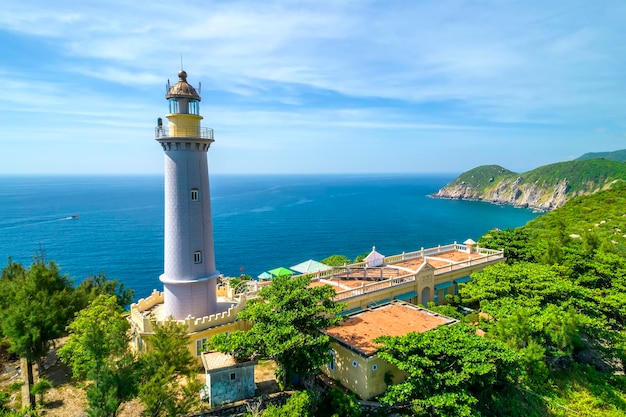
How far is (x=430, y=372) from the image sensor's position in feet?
57.6

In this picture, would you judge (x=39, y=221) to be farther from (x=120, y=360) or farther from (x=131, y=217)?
(x=120, y=360)

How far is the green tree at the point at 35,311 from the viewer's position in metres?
20.5

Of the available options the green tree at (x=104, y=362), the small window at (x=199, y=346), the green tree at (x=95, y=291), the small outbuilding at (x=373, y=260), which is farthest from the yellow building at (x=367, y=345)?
the green tree at (x=95, y=291)

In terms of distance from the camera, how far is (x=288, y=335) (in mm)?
18094

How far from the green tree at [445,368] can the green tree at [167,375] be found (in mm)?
9335

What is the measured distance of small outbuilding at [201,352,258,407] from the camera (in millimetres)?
19297

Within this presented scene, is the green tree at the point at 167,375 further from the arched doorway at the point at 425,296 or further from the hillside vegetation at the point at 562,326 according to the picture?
the arched doorway at the point at 425,296

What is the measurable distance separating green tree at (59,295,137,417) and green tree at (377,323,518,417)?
474 inches

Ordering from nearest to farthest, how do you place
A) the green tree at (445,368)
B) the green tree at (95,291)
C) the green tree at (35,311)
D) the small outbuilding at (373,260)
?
the green tree at (445,368)
the green tree at (35,311)
the green tree at (95,291)
the small outbuilding at (373,260)

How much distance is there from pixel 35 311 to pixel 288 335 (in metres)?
15.1

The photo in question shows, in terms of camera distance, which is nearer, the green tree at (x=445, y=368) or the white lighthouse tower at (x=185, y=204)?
the green tree at (x=445, y=368)

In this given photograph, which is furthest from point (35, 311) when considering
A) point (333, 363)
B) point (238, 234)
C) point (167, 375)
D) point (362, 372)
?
point (238, 234)

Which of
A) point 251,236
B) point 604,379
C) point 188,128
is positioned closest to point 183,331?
point 188,128

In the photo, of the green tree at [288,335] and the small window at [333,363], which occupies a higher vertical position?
the green tree at [288,335]
